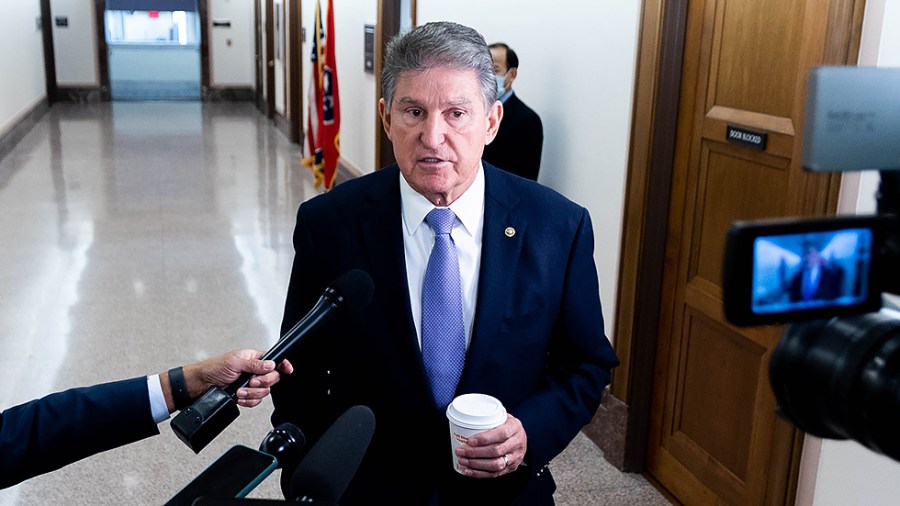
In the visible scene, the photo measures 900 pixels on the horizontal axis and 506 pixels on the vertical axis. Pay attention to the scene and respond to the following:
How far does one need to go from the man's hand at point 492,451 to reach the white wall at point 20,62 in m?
10.8

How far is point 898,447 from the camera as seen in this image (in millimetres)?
717

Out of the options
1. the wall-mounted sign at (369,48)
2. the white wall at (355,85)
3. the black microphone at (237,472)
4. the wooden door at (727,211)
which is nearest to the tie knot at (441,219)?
the black microphone at (237,472)

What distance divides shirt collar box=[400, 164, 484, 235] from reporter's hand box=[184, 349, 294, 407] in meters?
0.42

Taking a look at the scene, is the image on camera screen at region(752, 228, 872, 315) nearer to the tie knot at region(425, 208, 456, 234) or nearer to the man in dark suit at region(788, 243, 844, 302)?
the man in dark suit at region(788, 243, 844, 302)

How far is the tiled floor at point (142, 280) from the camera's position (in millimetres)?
3604

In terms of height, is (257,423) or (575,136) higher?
(575,136)

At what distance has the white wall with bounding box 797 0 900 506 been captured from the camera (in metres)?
2.26

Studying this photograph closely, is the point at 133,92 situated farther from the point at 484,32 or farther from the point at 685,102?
the point at 685,102

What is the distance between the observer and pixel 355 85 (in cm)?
880

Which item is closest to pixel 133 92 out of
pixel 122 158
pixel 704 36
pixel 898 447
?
pixel 122 158

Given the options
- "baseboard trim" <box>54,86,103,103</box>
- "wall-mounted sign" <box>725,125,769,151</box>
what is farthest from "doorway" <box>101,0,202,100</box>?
"wall-mounted sign" <box>725,125,769,151</box>

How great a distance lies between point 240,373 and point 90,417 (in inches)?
16.3

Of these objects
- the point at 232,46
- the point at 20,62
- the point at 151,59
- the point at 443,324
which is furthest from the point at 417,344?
the point at 151,59

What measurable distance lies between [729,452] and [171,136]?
1097 cm
